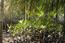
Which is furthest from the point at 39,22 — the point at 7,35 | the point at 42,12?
the point at 7,35

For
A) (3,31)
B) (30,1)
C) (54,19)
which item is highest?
(30,1)

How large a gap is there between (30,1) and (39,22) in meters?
0.32

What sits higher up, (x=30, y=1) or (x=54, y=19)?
(x=30, y=1)

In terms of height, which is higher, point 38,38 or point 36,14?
point 36,14

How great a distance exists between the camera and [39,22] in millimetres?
2229

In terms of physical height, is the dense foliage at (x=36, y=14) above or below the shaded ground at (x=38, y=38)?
above

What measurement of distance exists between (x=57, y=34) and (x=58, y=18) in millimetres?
224

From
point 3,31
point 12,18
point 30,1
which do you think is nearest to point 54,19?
point 30,1

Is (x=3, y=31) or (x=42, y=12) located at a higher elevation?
(x=42, y=12)

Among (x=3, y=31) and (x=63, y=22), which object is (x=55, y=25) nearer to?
(x=63, y=22)

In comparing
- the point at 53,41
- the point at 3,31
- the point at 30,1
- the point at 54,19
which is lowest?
the point at 53,41

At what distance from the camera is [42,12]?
87.6 inches

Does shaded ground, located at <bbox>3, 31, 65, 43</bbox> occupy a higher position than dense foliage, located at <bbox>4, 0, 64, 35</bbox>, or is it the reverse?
dense foliage, located at <bbox>4, 0, 64, 35</bbox>

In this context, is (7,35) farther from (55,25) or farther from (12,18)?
(55,25)
